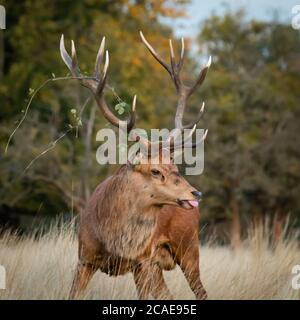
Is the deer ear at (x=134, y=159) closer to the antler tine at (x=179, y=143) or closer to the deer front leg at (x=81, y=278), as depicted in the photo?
the antler tine at (x=179, y=143)

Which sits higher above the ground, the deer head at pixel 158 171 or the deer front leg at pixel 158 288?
the deer head at pixel 158 171

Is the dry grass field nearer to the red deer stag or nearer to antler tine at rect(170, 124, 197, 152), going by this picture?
the red deer stag

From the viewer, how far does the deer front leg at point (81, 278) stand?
5.70 m

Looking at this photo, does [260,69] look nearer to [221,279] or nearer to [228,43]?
[228,43]

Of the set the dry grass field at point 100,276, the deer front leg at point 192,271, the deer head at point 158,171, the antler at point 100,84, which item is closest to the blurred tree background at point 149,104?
the dry grass field at point 100,276

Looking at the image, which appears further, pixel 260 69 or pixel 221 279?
pixel 260 69

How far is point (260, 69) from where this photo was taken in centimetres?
2323

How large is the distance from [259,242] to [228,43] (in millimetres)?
15532

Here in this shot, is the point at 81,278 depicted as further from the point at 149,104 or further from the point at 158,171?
the point at 149,104

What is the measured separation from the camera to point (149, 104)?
19203mm

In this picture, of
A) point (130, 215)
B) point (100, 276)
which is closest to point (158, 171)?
point (130, 215)

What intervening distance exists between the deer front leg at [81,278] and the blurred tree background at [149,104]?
33.6 ft

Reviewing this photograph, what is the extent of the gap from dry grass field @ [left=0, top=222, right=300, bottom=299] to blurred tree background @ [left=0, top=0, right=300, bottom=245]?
8909 mm
